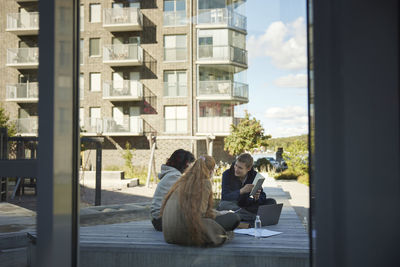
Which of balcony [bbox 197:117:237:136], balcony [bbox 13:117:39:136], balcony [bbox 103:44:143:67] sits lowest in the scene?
balcony [bbox 13:117:39:136]

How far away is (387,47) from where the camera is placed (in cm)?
78

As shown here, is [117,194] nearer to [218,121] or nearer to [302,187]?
[218,121]

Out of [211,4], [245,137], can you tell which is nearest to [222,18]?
[211,4]

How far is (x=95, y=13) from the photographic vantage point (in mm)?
1667

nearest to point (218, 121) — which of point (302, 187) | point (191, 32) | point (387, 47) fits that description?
point (191, 32)

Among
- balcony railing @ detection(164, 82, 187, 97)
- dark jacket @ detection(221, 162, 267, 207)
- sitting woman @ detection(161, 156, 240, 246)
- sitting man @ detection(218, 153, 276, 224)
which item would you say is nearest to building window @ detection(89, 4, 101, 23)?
sitting woman @ detection(161, 156, 240, 246)

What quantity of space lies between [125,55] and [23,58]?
5.83 feet

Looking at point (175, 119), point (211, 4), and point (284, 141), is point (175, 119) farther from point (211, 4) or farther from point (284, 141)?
point (284, 141)

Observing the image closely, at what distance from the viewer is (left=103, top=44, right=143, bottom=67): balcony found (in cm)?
270

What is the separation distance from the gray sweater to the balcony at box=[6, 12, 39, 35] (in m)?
1.77

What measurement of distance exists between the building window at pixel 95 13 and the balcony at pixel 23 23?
0.30 meters

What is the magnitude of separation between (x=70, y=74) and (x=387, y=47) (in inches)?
32.4

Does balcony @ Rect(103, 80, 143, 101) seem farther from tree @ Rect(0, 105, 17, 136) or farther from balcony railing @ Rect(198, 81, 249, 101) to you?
tree @ Rect(0, 105, 17, 136)

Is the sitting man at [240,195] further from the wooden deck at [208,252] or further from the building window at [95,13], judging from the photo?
the building window at [95,13]
